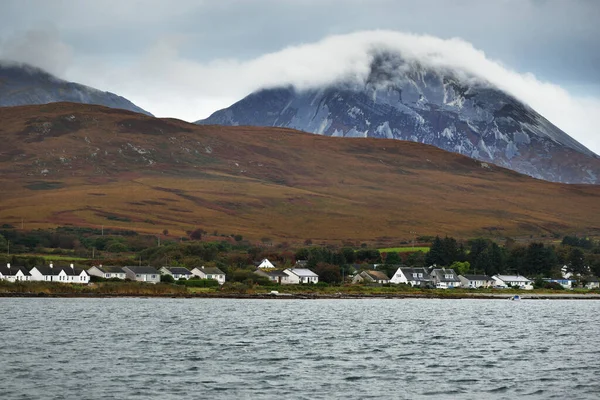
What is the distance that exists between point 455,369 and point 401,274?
102129 mm

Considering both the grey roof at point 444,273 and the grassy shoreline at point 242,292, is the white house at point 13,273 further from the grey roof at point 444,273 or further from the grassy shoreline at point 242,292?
→ the grey roof at point 444,273

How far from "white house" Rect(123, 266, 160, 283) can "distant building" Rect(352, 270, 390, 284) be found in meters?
32.2

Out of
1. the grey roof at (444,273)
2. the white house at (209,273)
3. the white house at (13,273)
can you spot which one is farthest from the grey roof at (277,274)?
the white house at (13,273)

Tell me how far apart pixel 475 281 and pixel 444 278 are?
5.63m

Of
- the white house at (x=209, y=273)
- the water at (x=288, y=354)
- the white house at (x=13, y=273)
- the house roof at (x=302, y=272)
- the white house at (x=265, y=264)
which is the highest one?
the white house at (x=265, y=264)

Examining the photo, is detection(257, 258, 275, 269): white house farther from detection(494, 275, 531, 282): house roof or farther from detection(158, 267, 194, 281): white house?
detection(494, 275, 531, 282): house roof

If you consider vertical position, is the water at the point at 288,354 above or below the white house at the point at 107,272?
below

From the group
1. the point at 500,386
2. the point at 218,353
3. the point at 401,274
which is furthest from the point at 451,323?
the point at 401,274

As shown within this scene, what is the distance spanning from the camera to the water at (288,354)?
3641 cm

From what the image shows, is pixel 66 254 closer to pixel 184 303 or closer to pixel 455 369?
pixel 184 303

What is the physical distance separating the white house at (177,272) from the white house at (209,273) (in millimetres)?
1183

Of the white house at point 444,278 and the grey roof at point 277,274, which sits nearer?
the grey roof at point 277,274

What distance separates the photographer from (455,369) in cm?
4319

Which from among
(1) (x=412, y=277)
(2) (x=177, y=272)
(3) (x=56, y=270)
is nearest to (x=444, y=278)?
(1) (x=412, y=277)
